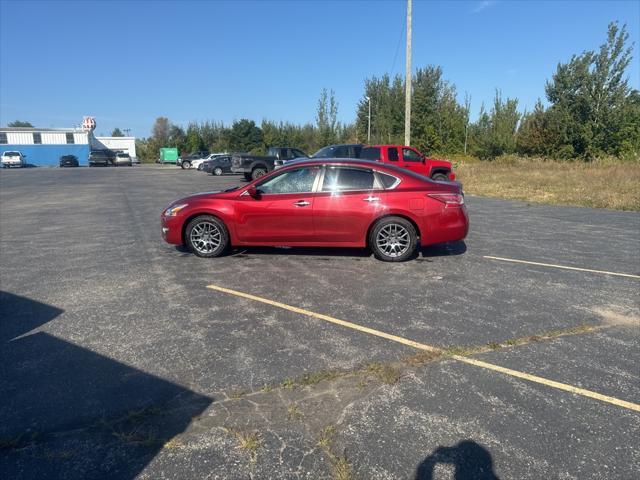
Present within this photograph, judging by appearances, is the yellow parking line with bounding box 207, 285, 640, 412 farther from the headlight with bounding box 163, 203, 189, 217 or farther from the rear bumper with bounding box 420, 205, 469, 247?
the rear bumper with bounding box 420, 205, 469, 247

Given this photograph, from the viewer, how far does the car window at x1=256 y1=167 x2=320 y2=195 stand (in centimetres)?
683

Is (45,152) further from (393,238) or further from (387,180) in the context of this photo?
(393,238)

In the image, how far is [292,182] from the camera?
271 inches

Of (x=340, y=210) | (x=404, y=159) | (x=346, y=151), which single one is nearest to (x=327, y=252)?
(x=340, y=210)

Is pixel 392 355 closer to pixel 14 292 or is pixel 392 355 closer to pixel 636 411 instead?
pixel 636 411

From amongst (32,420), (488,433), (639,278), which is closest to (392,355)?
(488,433)

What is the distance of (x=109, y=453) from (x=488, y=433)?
7.79ft

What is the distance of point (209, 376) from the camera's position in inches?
134

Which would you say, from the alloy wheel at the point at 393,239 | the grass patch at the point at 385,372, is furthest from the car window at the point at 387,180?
the grass patch at the point at 385,372

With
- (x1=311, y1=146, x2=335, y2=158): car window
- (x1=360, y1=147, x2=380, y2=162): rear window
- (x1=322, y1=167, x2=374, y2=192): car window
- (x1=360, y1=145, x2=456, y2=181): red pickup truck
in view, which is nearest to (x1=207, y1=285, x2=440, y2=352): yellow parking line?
(x1=322, y1=167, x2=374, y2=192): car window

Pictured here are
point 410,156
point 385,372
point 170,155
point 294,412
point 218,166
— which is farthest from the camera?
point 170,155

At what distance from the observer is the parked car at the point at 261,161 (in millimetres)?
23578

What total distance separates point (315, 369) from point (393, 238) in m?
3.68

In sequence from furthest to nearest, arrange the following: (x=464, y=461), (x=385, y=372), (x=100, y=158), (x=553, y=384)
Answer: (x=100, y=158) → (x=385, y=372) → (x=553, y=384) → (x=464, y=461)
